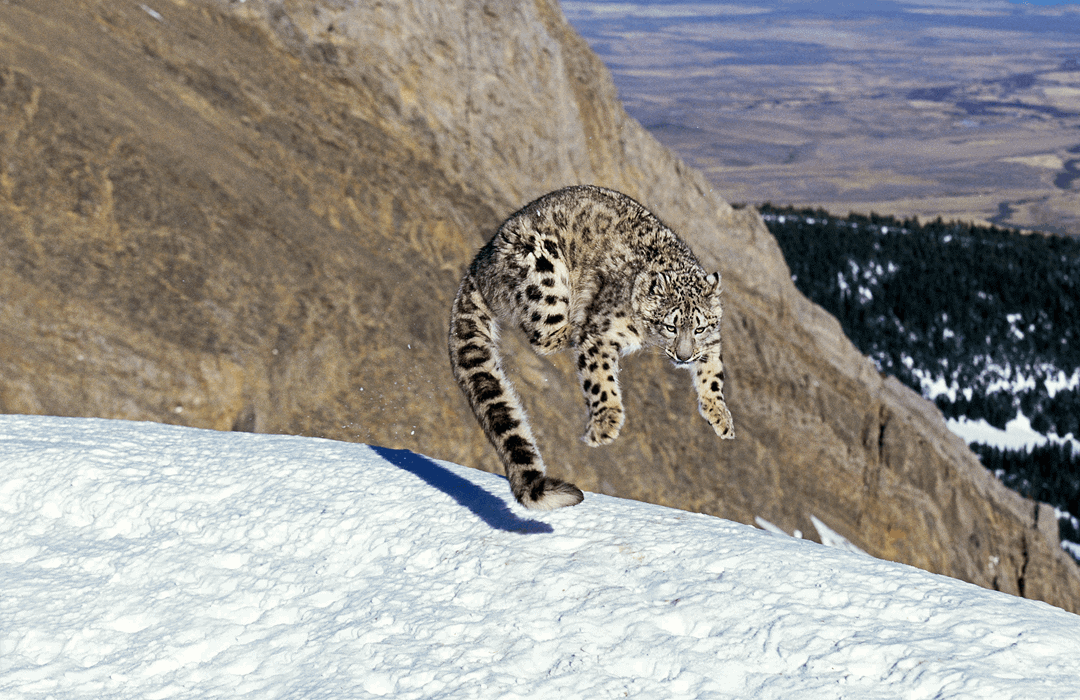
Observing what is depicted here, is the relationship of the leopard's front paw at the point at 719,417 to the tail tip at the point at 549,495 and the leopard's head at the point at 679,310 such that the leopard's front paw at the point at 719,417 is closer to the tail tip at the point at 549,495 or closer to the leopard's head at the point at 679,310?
the leopard's head at the point at 679,310

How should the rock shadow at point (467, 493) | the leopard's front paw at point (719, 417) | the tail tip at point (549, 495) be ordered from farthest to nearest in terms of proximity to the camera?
the rock shadow at point (467, 493) → the leopard's front paw at point (719, 417) → the tail tip at point (549, 495)

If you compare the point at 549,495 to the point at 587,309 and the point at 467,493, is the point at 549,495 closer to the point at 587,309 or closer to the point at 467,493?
the point at 587,309

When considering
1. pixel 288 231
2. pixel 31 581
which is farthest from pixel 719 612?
pixel 288 231

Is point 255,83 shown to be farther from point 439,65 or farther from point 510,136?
point 510,136

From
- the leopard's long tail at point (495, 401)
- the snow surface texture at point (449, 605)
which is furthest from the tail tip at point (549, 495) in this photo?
the snow surface texture at point (449, 605)

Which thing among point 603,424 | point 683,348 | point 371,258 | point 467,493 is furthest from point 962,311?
point 603,424

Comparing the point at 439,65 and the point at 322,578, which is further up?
the point at 439,65
